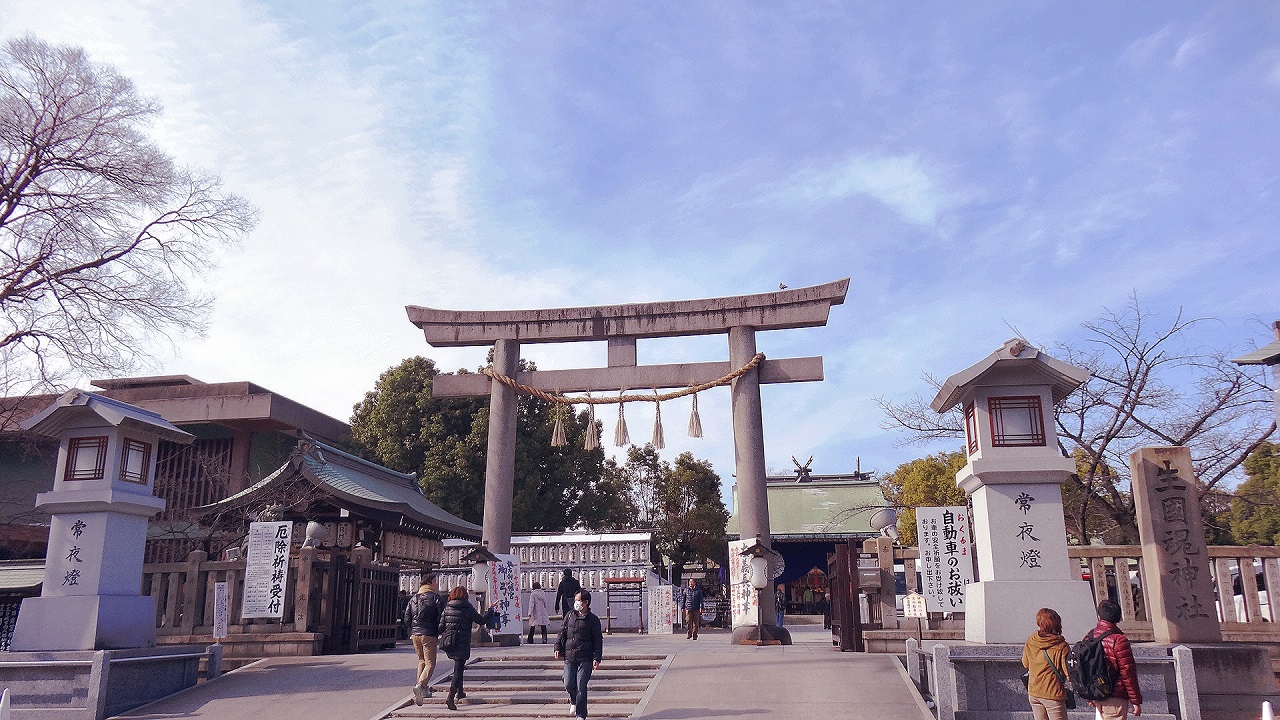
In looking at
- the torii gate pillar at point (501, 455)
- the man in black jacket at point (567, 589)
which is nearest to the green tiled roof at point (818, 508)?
the man in black jacket at point (567, 589)

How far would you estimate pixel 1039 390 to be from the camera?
8.88 meters

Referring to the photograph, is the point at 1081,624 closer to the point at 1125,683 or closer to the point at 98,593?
the point at 1125,683

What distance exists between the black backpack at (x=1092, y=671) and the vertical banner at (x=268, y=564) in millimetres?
11336

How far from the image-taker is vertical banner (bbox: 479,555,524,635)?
52.2 ft

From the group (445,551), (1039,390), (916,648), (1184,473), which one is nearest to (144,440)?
(916,648)

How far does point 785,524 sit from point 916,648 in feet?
70.7

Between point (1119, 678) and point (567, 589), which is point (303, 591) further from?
point (1119, 678)

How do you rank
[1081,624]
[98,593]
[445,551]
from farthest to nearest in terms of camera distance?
[445,551] → [98,593] → [1081,624]

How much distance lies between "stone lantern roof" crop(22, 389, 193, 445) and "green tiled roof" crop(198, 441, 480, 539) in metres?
8.90

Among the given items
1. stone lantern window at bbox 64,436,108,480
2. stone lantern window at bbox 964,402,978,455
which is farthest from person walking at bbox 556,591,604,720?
stone lantern window at bbox 64,436,108,480

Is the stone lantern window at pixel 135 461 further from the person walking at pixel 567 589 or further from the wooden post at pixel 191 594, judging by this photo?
the person walking at pixel 567 589

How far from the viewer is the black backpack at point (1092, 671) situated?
609 cm

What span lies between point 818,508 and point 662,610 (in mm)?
12515

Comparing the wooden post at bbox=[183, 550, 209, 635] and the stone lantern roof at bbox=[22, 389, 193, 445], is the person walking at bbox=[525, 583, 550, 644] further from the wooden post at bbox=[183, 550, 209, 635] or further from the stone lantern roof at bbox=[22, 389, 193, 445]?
the stone lantern roof at bbox=[22, 389, 193, 445]
